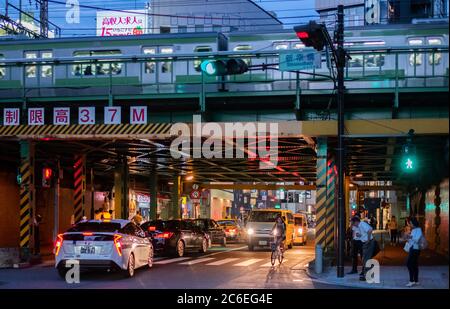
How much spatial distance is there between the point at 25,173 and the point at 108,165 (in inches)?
616

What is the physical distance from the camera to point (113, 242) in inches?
635

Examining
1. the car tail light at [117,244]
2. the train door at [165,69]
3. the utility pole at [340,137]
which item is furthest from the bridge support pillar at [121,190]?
the utility pole at [340,137]

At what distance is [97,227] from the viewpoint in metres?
17.0

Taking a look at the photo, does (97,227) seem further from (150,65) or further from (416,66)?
(416,66)

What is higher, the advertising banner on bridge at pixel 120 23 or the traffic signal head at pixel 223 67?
the advertising banner on bridge at pixel 120 23

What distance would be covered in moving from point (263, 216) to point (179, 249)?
7434mm

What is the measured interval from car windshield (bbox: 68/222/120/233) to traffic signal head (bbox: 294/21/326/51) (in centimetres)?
700

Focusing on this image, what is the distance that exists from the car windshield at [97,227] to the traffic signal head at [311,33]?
23.0 feet

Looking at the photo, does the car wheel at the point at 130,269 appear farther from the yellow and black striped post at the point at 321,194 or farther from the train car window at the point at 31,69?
the train car window at the point at 31,69

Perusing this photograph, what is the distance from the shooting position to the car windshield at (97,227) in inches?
659

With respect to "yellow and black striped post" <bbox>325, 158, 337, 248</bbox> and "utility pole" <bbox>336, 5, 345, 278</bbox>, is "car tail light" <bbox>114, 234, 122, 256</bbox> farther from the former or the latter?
"yellow and black striped post" <bbox>325, 158, 337, 248</bbox>

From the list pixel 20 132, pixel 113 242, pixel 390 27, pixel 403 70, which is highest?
pixel 390 27
